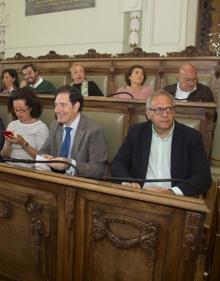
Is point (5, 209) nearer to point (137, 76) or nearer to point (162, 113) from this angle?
point (162, 113)

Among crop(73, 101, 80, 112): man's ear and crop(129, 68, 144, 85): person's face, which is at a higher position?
crop(129, 68, 144, 85): person's face

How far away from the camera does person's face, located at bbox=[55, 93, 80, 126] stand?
1776 mm

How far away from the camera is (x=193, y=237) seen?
92cm

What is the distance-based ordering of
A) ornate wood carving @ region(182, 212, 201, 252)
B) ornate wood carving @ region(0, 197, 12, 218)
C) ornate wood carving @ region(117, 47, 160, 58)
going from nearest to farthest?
1. ornate wood carving @ region(182, 212, 201, 252)
2. ornate wood carving @ region(0, 197, 12, 218)
3. ornate wood carving @ region(117, 47, 160, 58)

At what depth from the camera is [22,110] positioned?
2.07 m

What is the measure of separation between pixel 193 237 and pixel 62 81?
129 inches

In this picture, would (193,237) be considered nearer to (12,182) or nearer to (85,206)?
(85,206)

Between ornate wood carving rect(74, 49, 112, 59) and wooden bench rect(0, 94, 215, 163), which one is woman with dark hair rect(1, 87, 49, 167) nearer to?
wooden bench rect(0, 94, 215, 163)

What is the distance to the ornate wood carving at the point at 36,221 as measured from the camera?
1.16 m

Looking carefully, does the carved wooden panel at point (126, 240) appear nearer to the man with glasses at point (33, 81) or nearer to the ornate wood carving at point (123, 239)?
the ornate wood carving at point (123, 239)

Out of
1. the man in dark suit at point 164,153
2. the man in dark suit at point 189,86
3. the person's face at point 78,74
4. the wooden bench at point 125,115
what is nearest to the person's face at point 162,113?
the man in dark suit at point 164,153

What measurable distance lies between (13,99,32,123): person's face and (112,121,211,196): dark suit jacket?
774mm

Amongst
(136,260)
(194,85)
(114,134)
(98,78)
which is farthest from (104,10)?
(136,260)

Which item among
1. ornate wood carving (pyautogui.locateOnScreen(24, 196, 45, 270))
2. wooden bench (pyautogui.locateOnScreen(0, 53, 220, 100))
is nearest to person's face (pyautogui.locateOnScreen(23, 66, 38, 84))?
wooden bench (pyautogui.locateOnScreen(0, 53, 220, 100))
